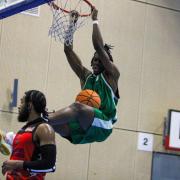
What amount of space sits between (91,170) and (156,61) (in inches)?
104

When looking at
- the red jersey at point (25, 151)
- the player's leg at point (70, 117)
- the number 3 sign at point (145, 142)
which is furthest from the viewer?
the number 3 sign at point (145, 142)

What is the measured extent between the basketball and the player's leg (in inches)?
5.0

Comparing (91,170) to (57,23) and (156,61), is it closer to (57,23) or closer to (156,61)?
(156,61)

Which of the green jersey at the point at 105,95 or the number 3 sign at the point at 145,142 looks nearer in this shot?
the green jersey at the point at 105,95

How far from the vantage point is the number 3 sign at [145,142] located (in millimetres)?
11320

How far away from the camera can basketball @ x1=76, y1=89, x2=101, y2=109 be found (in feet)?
20.8

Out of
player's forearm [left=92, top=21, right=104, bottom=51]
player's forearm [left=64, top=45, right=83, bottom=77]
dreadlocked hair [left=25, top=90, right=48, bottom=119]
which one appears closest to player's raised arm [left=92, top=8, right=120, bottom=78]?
player's forearm [left=92, top=21, right=104, bottom=51]

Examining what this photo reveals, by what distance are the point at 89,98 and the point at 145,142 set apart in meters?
5.25

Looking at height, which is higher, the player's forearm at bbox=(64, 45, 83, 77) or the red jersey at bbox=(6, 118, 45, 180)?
the player's forearm at bbox=(64, 45, 83, 77)

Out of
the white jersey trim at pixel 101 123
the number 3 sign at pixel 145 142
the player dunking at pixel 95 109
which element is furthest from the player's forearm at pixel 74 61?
the number 3 sign at pixel 145 142

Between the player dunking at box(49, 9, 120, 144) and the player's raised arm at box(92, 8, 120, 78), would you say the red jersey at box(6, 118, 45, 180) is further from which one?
the player's raised arm at box(92, 8, 120, 78)

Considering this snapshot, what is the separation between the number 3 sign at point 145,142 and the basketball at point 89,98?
505 centimetres

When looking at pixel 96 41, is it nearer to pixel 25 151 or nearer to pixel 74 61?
pixel 74 61

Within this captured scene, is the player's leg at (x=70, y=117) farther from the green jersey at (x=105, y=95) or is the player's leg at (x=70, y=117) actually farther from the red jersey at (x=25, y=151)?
the red jersey at (x=25, y=151)
